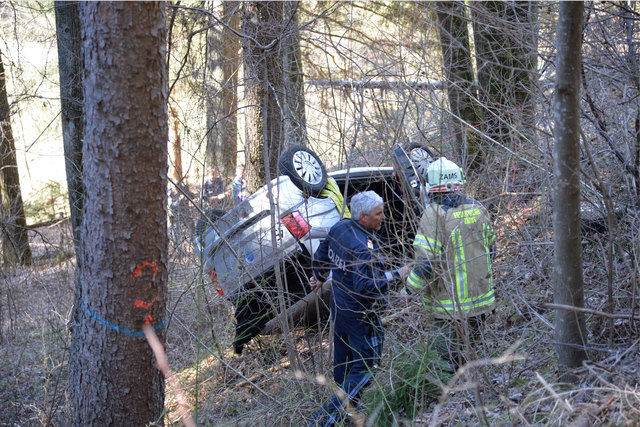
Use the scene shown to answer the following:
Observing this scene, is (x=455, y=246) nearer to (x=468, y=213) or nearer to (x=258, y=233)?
(x=468, y=213)

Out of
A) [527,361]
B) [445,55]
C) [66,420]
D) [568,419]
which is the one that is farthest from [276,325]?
[445,55]

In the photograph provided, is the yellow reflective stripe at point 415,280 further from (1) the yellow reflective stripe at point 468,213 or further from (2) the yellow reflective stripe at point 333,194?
(2) the yellow reflective stripe at point 333,194

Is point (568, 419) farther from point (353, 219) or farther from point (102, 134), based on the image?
point (102, 134)

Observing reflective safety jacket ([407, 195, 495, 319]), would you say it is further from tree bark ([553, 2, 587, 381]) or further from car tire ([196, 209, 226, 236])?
car tire ([196, 209, 226, 236])

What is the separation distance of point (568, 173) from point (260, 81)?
3591 millimetres

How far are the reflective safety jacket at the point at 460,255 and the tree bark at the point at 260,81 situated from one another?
2.34 m

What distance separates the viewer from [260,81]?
5895 millimetres

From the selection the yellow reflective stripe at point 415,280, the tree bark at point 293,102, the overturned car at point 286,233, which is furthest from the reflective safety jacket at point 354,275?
the tree bark at point 293,102

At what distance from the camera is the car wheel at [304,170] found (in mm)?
5676

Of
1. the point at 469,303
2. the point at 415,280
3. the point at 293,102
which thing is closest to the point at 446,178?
the point at 415,280

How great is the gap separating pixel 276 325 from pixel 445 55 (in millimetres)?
4916

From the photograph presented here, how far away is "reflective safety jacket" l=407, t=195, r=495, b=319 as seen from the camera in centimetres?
403

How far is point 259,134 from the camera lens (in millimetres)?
8625

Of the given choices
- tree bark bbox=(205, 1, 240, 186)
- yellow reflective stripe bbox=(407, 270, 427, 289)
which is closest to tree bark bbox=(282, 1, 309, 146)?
tree bark bbox=(205, 1, 240, 186)
